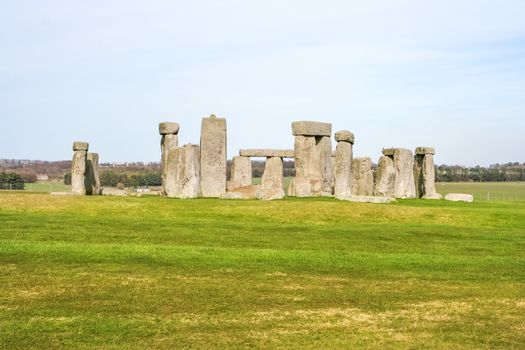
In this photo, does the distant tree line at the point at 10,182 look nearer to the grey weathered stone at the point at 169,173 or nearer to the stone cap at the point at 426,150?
the grey weathered stone at the point at 169,173

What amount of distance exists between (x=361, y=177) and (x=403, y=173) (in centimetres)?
224

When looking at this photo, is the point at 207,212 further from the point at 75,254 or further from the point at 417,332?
the point at 417,332

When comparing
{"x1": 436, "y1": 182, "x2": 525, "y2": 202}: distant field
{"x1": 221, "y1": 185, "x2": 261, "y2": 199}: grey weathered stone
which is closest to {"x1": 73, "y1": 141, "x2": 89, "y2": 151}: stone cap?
{"x1": 221, "y1": 185, "x2": 261, "y2": 199}: grey weathered stone

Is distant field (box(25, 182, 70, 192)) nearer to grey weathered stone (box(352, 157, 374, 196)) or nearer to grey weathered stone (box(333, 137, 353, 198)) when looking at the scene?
grey weathered stone (box(352, 157, 374, 196))

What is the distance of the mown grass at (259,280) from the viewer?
31.5 ft

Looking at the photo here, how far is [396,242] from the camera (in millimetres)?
19547

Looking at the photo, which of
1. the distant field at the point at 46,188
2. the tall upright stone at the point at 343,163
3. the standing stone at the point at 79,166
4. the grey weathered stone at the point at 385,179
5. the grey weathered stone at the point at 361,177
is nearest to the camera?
the standing stone at the point at 79,166

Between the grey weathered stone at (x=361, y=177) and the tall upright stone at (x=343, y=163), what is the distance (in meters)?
2.72

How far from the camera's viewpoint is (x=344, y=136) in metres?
34.7

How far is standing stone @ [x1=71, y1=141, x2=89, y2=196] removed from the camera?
109 ft

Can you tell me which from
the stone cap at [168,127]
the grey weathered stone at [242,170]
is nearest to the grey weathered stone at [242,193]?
the stone cap at [168,127]

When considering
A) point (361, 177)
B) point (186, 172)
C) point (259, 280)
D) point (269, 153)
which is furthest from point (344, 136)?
point (259, 280)

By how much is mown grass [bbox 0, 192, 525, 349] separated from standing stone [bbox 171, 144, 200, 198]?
4605 millimetres

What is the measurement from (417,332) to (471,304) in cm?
226
